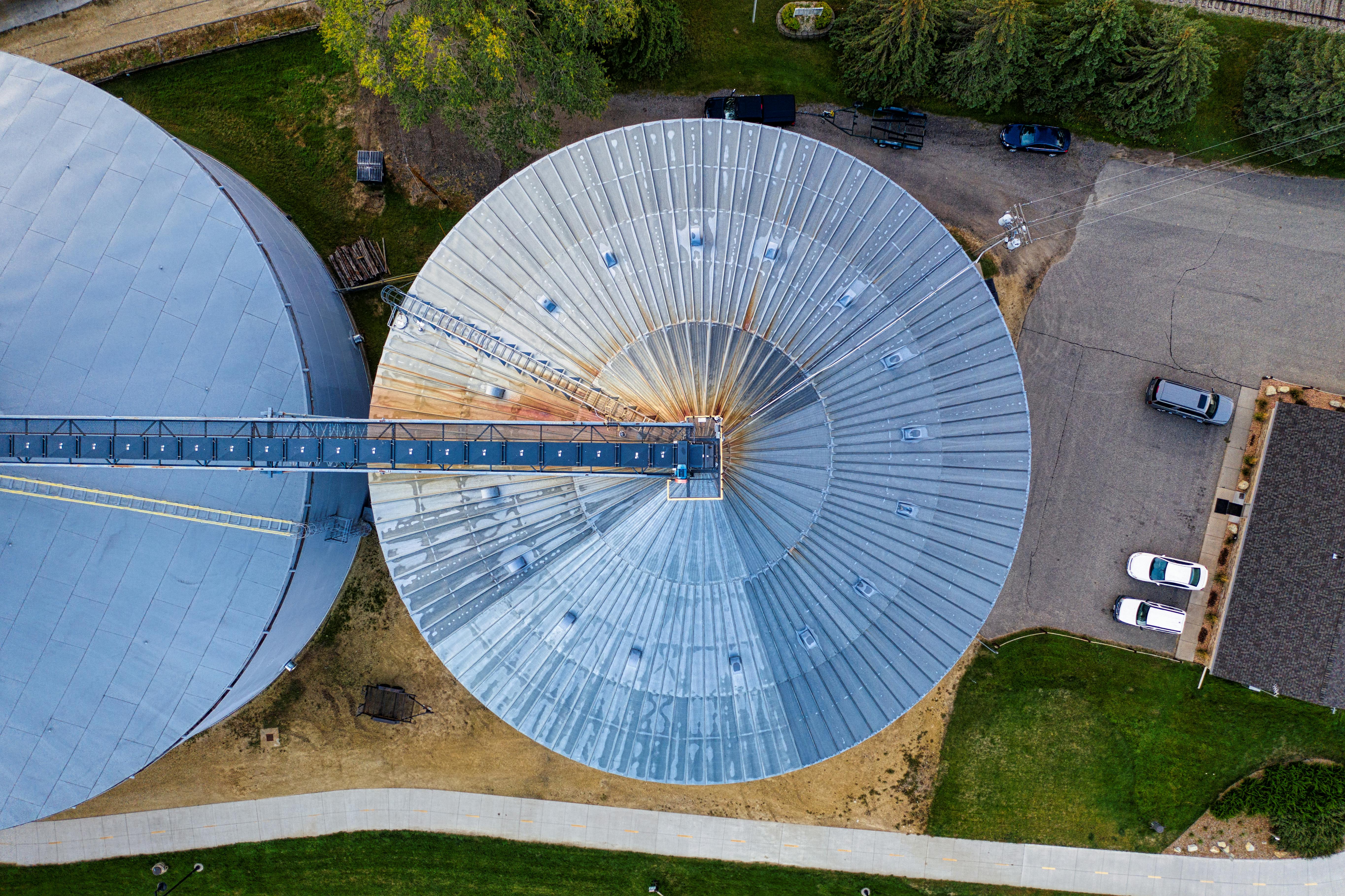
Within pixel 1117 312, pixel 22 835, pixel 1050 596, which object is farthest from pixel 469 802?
pixel 1117 312

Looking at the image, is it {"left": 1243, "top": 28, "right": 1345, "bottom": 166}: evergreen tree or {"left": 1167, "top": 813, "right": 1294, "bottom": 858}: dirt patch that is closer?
{"left": 1243, "top": 28, "right": 1345, "bottom": 166}: evergreen tree

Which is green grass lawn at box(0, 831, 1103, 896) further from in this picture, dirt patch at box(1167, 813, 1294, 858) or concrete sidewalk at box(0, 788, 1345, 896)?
dirt patch at box(1167, 813, 1294, 858)

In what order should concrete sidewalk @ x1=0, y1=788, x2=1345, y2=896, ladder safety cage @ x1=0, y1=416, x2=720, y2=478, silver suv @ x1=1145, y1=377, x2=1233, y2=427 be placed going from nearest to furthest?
ladder safety cage @ x1=0, y1=416, x2=720, y2=478, silver suv @ x1=1145, y1=377, x2=1233, y2=427, concrete sidewalk @ x1=0, y1=788, x2=1345, y2=896

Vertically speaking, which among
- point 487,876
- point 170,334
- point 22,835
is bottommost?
point 22,835

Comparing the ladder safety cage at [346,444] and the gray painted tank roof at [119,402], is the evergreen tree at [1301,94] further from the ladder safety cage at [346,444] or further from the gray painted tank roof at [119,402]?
the gray painted tank roof at [119,402]

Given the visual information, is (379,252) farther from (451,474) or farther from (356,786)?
(356,786)

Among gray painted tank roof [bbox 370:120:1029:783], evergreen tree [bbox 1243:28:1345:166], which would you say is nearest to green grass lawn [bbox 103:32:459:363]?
gray painted tank roof [bbox 370:120:1029:783]

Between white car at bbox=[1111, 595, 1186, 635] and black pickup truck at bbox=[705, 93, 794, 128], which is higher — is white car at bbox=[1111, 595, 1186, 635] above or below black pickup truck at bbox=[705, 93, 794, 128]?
below
